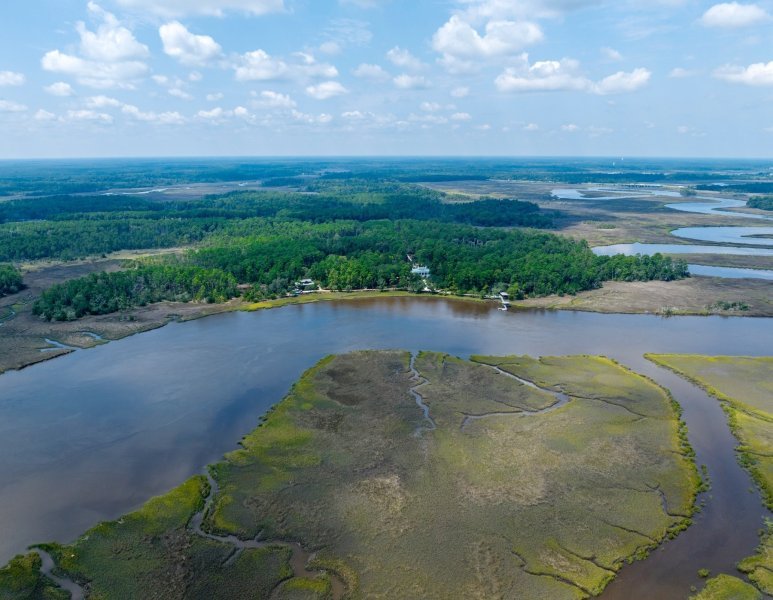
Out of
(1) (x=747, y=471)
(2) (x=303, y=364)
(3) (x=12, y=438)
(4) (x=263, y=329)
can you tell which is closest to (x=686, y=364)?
(1) (x=747, y=471)

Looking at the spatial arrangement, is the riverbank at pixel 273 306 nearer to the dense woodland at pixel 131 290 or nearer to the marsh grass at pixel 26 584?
the dense woodland at pixel 131 290

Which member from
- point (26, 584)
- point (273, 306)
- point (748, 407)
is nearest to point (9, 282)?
point (273, 306)

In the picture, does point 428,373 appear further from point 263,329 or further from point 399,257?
point 399,257

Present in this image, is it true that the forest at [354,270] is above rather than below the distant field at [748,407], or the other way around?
above

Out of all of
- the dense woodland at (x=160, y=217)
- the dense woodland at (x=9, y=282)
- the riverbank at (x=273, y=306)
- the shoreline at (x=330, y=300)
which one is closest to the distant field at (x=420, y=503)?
the shoreline at (x=330, y=300)

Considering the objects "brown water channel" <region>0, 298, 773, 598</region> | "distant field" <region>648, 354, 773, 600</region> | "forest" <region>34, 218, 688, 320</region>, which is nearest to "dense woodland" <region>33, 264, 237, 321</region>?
"forest" <region>34, 218, 688, 320</region>

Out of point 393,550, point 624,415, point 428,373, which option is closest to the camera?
point 393,550

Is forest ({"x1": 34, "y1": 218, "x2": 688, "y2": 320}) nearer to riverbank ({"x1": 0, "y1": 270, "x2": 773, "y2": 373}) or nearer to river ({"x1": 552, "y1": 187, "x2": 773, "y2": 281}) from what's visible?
riverbank ({"x1": 0, "y1": 270, "x2": 773, "y2": 373})
